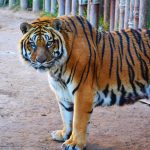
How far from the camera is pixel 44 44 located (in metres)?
4.23

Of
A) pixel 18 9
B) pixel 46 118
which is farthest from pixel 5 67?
pixel 18 9

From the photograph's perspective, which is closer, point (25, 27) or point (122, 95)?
point (25, 27)

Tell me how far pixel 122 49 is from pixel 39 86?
2.37 meters

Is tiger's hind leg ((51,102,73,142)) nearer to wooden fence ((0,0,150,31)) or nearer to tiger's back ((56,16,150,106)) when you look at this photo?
tiger's back ((56,16,150,106))

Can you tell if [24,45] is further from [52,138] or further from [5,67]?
[5,67]

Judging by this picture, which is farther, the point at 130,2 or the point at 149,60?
the point at 130,2

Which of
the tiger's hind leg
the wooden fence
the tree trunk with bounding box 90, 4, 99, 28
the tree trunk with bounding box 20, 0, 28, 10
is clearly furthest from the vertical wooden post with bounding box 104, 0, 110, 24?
the tiger's hind leg

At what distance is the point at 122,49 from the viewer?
15.1ft

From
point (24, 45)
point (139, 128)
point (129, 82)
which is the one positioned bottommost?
point (139, 128)

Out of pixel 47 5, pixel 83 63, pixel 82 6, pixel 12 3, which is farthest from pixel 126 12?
pixel 12 3

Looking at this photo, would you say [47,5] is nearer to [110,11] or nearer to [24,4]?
[24,4]

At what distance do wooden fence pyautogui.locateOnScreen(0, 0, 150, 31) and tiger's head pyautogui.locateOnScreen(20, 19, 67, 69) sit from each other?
3.27m

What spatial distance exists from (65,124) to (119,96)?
55 cm

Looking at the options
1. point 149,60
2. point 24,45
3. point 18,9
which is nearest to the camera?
point 24,45
